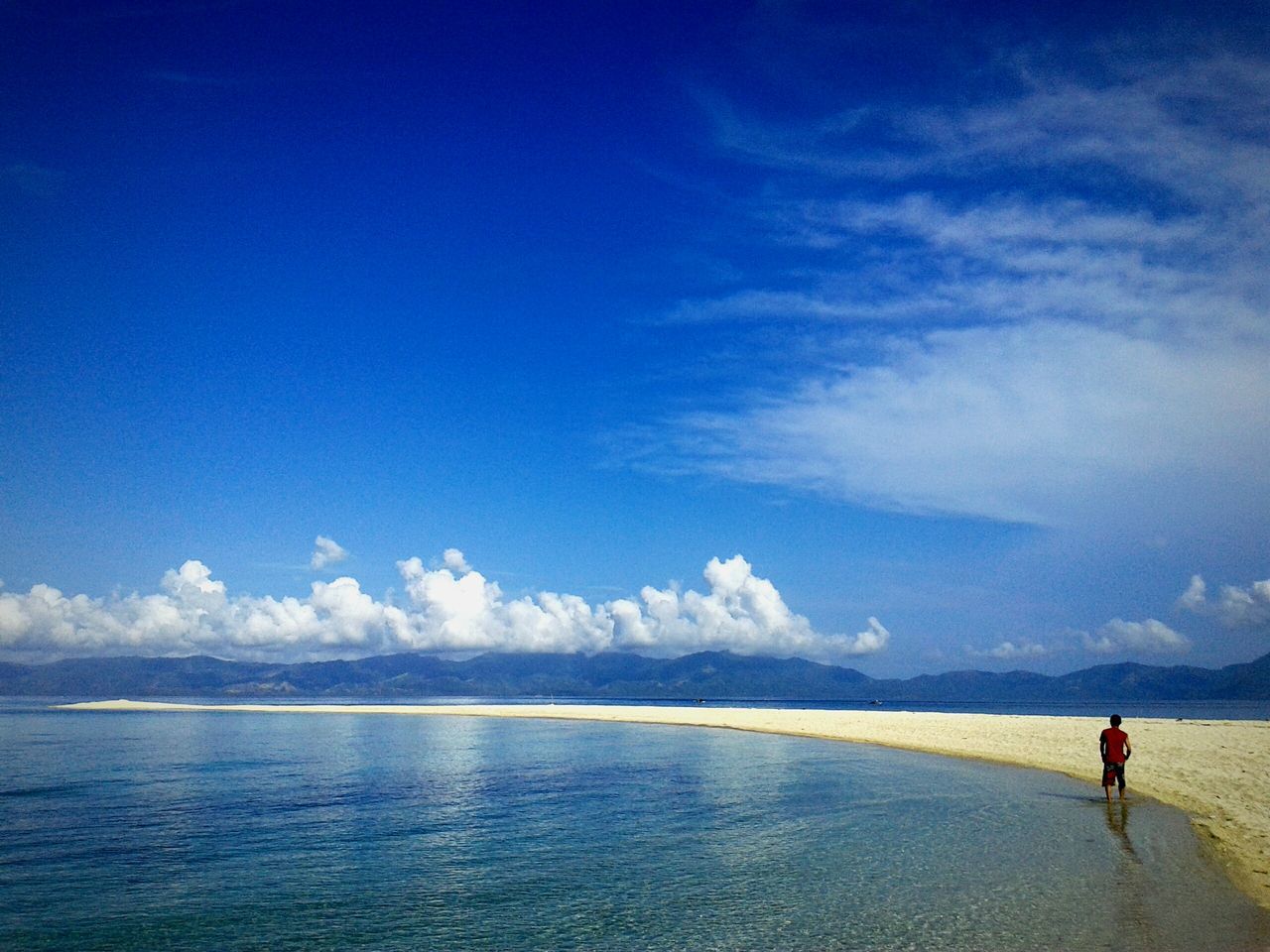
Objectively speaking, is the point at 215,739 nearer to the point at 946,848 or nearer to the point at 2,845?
the point at 2,845

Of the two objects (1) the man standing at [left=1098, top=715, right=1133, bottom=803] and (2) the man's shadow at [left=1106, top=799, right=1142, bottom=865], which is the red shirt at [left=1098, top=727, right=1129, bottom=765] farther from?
(2) the man's shadow at [left=1106, top=799, right=1142, bottom=865]

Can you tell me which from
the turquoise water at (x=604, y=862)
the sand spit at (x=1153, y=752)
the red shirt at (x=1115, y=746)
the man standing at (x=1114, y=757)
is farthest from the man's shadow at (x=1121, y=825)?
the sand spit at (x=1153, y=752)

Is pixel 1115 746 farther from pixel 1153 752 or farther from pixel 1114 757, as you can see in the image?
pixel 1153 752

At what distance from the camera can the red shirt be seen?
29.0m

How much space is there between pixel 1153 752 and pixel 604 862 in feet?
112

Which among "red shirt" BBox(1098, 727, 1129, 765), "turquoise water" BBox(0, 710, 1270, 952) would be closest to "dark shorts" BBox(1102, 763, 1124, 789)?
"red shirt" BBox(1098, 727, 1129, 765)

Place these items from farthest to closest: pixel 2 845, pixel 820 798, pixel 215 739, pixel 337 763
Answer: pixel 215 739 → pixel 337 763 → pixel 820 798 → pixel 2 845

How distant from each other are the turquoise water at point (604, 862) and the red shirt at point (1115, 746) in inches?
73.8

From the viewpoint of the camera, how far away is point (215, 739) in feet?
219

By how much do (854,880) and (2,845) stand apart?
2509 centimetres

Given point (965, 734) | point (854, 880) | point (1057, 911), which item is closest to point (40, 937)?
point (854, 880)

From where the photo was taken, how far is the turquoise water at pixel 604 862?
51.6 feet

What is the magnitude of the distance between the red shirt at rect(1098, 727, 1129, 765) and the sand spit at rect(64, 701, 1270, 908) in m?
2.26

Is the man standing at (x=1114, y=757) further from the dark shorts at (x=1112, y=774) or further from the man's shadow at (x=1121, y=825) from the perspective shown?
the man's shadow at (x=1121, y=825)
